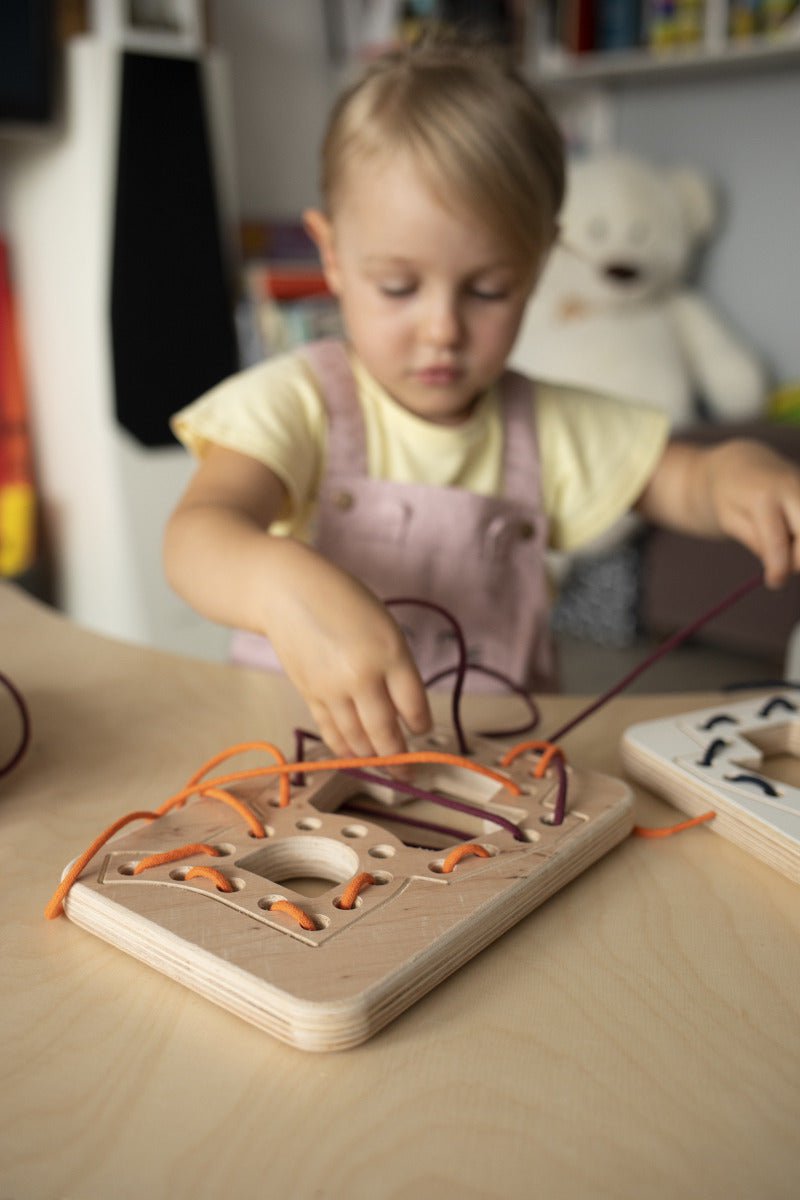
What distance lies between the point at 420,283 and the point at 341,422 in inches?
5.7

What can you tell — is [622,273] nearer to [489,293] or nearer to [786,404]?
[786,404]

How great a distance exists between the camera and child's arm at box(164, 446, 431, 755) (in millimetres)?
416

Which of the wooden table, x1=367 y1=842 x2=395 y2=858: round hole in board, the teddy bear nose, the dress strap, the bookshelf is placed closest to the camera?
the wooden table

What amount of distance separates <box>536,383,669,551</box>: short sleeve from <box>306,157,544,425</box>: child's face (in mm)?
126

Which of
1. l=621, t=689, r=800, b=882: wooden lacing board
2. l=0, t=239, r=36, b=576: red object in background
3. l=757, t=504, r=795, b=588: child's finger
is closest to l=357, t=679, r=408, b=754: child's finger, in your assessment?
l=621, t=689, r=800, b=882: wooden lacing board

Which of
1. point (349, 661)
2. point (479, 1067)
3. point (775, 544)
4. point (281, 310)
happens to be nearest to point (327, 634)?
point (349, 661)

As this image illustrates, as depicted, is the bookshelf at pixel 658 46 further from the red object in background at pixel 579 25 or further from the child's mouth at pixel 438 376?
the child's mouth at pixel 438 376

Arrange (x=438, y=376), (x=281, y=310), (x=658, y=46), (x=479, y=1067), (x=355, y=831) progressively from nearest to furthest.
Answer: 1. (x=479, y=1067)
2. (x=355, y=831)
3. (x=438, y=376)
4. (x=281, y=310)
5. (x=658, y=46)

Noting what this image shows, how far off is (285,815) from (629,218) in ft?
5.64

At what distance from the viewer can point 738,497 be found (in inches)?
→ 25.6

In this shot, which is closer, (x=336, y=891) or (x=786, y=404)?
(x=336, y=891)

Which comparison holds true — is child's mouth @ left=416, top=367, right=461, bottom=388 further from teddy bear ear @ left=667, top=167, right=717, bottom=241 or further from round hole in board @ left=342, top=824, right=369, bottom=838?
teddy bear ear @ left=667, top=167, right=717, bottom=241

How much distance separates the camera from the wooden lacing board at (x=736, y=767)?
0.42 metres

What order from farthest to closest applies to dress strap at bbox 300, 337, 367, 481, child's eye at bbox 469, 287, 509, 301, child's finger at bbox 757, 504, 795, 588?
1. dress strap at bbox 300, 337, 367, 481
2. child's eye at bbox 469, 287, 509, 301
3. child's finger at bbox 757, 504, 795, 588
